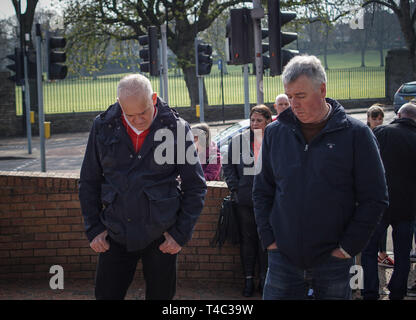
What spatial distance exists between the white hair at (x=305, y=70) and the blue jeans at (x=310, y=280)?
898 millimetres

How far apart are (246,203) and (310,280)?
2349mm

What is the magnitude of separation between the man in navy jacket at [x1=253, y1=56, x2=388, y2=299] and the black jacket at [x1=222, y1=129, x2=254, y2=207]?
7.44ft

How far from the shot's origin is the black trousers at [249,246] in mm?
5645

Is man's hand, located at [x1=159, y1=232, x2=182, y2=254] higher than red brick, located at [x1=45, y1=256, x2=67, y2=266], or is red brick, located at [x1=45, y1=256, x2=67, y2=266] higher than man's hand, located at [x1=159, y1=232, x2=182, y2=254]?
man's hand, located at [x1=159, y1=232, x2=182, y2=254]

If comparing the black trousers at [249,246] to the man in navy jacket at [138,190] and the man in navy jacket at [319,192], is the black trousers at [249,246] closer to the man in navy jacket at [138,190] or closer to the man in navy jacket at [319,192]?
the man in navy jacket at [138,190]

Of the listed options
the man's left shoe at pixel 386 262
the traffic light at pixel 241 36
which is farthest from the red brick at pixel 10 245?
the traffic light at pixel 241 36

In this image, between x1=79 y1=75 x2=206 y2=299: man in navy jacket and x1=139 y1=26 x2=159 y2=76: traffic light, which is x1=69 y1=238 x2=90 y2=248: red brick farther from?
x1=139 y1=26 x2=159 y2=76: traffic light

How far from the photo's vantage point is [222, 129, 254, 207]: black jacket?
5.59m

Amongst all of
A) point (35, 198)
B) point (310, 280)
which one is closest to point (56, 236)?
point (35, 198)

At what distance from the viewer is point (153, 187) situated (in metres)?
3.50

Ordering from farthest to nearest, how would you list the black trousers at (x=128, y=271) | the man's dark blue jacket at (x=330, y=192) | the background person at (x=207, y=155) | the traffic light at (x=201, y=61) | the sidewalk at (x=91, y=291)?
the traffic light at (x=201, y=61) → the background person at (x=207, y=155) → the sidewalk at (x=91, y=291) → the black trousers at (x=128, y=271) → the man's dark blue jacket at (x=330, y=192)

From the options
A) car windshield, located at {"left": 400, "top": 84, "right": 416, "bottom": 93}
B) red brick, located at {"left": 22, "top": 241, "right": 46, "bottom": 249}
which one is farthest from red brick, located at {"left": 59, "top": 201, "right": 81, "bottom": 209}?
car windshield, located at {"left": 400, "top": 84, "right": 416, "bottom": 93}
